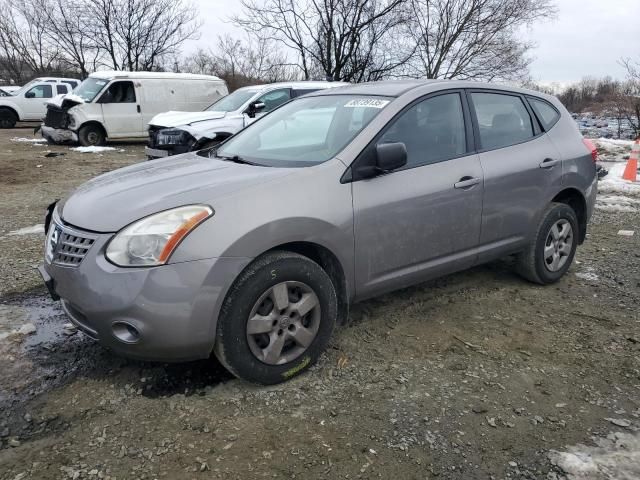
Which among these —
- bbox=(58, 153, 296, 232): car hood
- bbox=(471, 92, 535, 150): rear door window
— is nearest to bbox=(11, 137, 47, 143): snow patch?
bbox=(58, 153, 296, 232): car hood

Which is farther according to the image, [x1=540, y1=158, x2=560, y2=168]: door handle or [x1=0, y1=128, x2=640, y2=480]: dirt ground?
[x1=540, y1=158, x2=560, y2=168]: door handle

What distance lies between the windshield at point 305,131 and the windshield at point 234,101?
6362 mm

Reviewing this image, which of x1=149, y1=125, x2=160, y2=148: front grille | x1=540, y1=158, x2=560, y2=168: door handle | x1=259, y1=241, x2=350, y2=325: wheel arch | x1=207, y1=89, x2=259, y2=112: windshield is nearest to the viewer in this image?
x1=259, y1=241, x2=350, y2=325: wheel arch

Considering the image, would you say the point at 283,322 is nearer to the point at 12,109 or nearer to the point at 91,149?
the point at 91,149

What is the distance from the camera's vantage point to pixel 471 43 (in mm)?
25625

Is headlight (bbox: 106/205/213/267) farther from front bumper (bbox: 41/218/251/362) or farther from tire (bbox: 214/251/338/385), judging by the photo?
tire (bbox: 214/251/338/385)

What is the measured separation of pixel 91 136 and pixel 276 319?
13568mm

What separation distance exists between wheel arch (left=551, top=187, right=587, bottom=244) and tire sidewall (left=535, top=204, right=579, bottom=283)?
0.08 metres

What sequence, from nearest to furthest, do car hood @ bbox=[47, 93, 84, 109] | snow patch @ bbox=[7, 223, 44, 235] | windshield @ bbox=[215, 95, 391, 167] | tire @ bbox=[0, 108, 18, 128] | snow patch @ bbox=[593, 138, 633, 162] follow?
1. windshield @ bbox=[215, 95, 391, 167]
2. snow patch @ bbox=[7, 223, 44, 235]
3. snow patch @ bbox=[593, 138, 633, 162]
4. car hood @ bbox=[47, 93, 84, 109]
5. tire @ bbox=[0, 108, 18, 128]

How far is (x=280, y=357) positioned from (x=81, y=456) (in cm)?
106

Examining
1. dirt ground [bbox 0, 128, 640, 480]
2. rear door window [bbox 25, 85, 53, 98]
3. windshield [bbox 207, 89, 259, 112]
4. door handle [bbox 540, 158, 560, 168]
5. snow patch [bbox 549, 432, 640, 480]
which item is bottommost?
snow patch [bbox 549, 432, 640, 480]

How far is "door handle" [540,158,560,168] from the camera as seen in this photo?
411 cm

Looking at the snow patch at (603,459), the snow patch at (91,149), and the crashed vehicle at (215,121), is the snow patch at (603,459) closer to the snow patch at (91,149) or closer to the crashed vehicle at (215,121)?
the crashed vehicle at (215,121)

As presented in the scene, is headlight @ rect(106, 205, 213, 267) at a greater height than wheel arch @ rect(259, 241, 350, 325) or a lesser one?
greater
